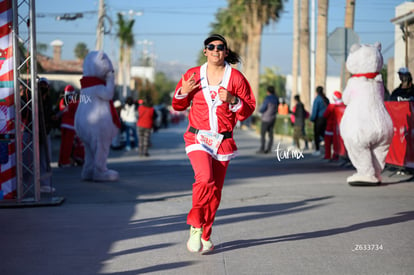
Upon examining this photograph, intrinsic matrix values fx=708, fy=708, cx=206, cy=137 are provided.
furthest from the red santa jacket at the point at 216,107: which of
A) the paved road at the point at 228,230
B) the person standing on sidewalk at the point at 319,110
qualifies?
the person standing on sidewalk at the point at 319,110

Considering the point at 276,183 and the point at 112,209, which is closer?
the point at 112,209

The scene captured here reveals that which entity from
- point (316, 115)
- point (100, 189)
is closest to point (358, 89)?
point (100, 189)

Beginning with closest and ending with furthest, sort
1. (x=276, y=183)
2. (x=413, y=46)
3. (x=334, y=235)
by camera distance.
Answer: (x=334, y=235) → (x=276, y=183) → (x=413, y=46)

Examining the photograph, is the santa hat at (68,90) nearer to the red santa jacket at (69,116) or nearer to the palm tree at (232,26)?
the red santa jacket at (69,116)

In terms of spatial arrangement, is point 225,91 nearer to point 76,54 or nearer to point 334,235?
point 334,235

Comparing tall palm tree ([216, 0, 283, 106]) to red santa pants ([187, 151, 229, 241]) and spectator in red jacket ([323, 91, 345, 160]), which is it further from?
red santa pants ([187, 151, 229, 241])

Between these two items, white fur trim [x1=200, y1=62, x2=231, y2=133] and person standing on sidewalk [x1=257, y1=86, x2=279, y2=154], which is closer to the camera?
white fur trim [x1=200, y1=62, x2=231, y2=133]

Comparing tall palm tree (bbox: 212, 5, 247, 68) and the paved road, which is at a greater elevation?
tall palm tree (bbox: 212, 5, 247, 68)

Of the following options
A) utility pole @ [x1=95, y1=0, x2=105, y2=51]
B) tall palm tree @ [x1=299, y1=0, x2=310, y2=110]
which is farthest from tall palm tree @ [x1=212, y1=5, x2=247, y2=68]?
utility pole @ [x1=95, y1=0, x2=105, y2=51]

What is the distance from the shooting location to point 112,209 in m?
9.44

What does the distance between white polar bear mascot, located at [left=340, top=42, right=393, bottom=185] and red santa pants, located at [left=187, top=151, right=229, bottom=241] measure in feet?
17.6

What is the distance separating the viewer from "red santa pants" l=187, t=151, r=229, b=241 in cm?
633

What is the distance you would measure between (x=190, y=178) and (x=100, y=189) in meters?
2.22

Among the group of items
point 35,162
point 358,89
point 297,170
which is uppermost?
point 358,89
